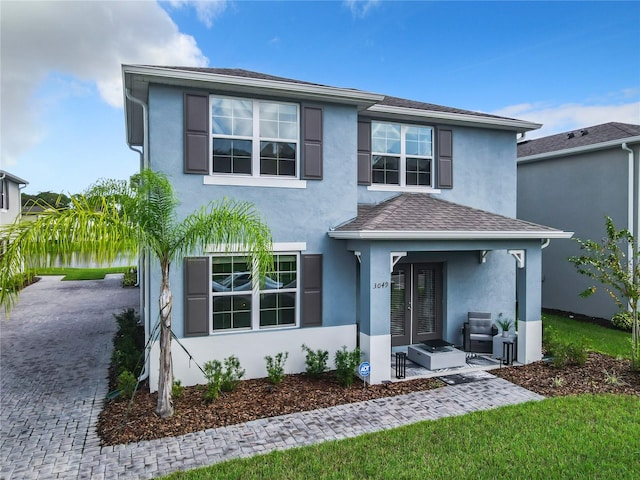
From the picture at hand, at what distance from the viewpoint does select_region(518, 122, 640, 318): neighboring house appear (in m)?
14.6

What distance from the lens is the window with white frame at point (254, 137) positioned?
8922 mm

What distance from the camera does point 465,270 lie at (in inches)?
470

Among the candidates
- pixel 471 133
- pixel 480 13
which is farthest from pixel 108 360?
pixel 480 13

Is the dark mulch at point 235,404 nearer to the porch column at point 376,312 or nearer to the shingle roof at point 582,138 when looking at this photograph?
the porch column at point 376,312

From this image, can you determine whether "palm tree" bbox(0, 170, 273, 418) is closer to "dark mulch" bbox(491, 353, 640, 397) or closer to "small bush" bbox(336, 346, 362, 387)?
"small bush" bbox(336, 346, 362, 387)

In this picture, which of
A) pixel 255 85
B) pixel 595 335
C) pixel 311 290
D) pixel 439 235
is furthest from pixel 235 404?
pixel 595 335

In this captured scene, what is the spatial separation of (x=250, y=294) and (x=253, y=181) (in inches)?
99.6

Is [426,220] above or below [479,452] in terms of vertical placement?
above

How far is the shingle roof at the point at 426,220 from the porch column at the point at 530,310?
79 centimetres

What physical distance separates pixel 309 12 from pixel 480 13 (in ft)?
23.3

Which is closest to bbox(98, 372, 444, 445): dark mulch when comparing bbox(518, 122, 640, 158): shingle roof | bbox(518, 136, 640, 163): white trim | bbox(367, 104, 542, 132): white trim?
bbox(367, 104, 542, 132): white trim

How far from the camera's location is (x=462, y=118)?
38.4ft

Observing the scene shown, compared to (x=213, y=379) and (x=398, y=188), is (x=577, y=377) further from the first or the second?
(x=213, y=379)

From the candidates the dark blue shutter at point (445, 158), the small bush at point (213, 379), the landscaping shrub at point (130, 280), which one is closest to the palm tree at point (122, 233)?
the small bush at point (213, 379)
